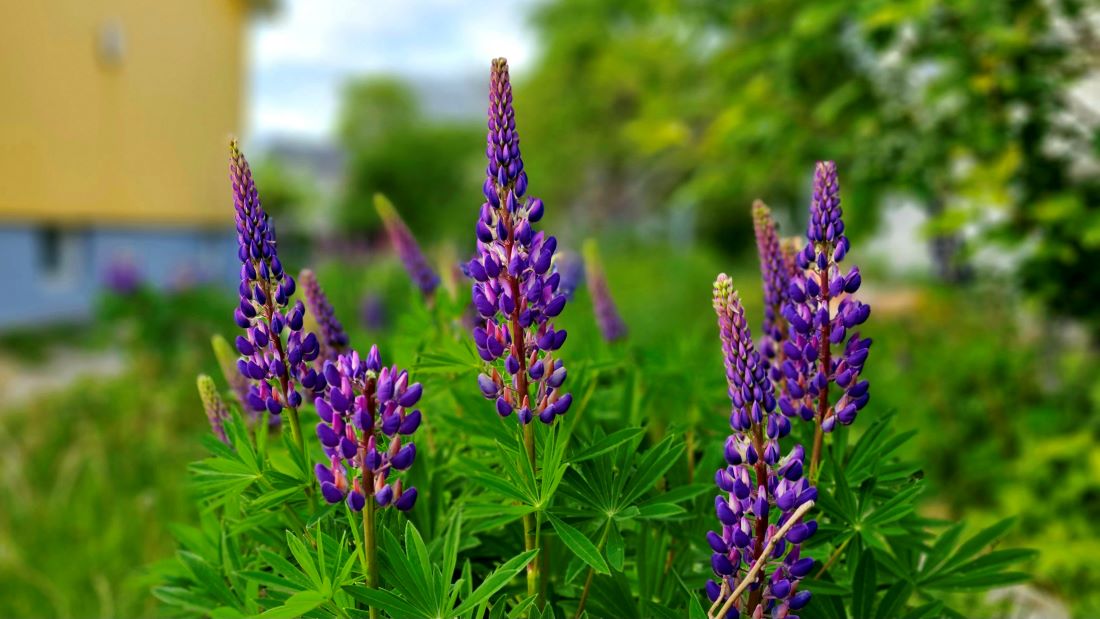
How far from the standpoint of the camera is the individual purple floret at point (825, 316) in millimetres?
1311

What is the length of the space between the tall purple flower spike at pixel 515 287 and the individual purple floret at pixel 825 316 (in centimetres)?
39

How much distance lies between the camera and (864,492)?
1.40 meters

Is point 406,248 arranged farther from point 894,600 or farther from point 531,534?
point 894,600

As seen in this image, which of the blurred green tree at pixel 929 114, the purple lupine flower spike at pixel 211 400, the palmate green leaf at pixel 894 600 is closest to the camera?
the palmate green leaf at pixel 894 600

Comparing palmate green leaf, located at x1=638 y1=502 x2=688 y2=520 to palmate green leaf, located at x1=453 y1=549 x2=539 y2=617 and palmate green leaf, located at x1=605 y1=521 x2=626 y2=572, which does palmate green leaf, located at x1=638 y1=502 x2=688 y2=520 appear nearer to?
palmate green leaf, located at x1=605 y1=521 x2=626 y2=572

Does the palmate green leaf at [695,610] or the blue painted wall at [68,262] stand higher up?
the blue painted wall at [68,262]

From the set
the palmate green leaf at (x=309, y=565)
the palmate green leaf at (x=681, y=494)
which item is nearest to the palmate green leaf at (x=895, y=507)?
the palmate green leaf at (x=681, y=494)

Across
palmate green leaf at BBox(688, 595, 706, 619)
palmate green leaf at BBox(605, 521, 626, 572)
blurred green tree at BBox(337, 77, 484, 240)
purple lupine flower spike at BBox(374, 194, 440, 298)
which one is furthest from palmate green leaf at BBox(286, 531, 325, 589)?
blurred green tree at BBox(337, 77, 484, 240)

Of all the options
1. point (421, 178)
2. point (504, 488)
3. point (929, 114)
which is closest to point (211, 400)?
point (504, 488)

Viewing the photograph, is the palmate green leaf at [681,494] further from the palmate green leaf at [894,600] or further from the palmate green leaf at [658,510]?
the palmate green leaf at [894,600]

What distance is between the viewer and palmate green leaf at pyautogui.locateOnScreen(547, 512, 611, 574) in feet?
3.87

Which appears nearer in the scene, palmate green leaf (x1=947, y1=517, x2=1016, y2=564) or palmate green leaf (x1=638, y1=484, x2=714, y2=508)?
palmate green leaf (x1=638, y1=484, x2=714, y2=508)

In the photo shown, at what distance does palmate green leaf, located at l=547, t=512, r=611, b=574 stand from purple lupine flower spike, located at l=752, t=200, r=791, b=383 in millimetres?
540

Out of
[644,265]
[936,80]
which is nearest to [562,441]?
[936,80]
